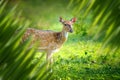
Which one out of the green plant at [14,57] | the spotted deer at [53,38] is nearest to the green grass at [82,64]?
the spotted deer at [53,38]

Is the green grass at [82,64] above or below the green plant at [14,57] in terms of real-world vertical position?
above

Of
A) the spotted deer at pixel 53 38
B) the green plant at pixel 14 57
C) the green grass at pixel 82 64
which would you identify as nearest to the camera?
the green plant at pixel 14 57

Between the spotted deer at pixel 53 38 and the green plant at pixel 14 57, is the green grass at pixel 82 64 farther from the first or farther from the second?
the green plant at pixel 14 57

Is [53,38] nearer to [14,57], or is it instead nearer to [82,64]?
[82,64]

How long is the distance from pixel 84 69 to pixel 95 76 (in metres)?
0.30

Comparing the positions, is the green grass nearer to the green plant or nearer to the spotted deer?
the spotted deer

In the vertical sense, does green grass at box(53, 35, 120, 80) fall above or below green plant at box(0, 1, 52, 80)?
above

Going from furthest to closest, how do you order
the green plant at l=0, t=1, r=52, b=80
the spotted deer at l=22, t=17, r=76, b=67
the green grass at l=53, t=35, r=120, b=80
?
1. the spotted deer at l=22, t=17, r=76, b=67
2. the green grass at l=53, t=35, r=120, b=80
3. the green plant at l=0, t=1, r=52, b=80

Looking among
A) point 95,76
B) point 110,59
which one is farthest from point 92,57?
point 95,76

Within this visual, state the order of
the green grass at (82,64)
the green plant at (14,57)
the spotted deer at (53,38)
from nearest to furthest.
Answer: the green plant at (14,57) → the green grass at (82,64) → the spotted deer at (53,38)

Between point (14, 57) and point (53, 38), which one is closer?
point (14, 57)

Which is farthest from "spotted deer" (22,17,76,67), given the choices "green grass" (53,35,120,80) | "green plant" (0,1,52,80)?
"green plant" (0,1,52,80)

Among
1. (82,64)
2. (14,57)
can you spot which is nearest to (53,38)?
(82,64)

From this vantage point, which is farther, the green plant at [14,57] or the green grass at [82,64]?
the green grass at [82,64]
